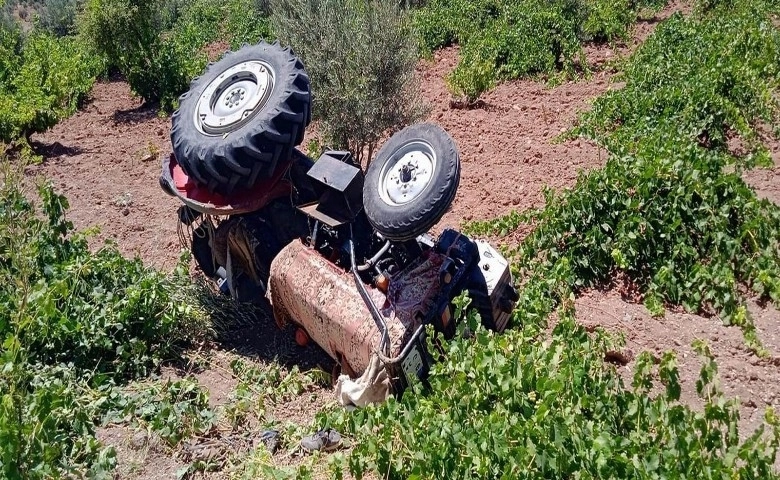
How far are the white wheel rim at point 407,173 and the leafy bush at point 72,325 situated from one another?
198cm

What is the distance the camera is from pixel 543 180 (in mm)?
7402

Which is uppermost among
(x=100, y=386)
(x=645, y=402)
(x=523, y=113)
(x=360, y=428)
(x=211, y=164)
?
(x=211, y=164)

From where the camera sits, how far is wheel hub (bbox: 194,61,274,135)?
203 inches

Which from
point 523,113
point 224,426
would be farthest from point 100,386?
point 523,113

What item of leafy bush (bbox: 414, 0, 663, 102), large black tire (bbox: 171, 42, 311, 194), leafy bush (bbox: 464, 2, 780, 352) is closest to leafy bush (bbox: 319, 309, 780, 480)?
leafy bush (bbox: 464, 2, 780, 352)

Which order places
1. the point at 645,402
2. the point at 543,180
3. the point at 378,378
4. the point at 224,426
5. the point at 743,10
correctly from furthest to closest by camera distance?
the point at 743,10
the point at 543,180
the point at 224,426
the point at 378,378
the point at 645,402

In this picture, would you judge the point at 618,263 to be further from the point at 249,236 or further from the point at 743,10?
the point at 743,10

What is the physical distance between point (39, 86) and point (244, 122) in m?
8.19

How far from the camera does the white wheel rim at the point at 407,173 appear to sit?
4211 millimetres

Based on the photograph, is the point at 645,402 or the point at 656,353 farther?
the point at 656,353

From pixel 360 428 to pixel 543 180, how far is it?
443cm

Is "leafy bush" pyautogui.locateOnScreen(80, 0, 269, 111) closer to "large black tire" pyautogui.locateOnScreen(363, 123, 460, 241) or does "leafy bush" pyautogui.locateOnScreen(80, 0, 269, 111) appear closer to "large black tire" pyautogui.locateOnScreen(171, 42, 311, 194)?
"large black tire" pyautogui.locateOnScreen(171, 42, 311, 194)

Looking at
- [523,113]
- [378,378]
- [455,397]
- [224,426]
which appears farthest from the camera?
[523,113]

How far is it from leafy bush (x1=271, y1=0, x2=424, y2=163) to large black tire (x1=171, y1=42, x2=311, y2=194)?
2345 millimetres
